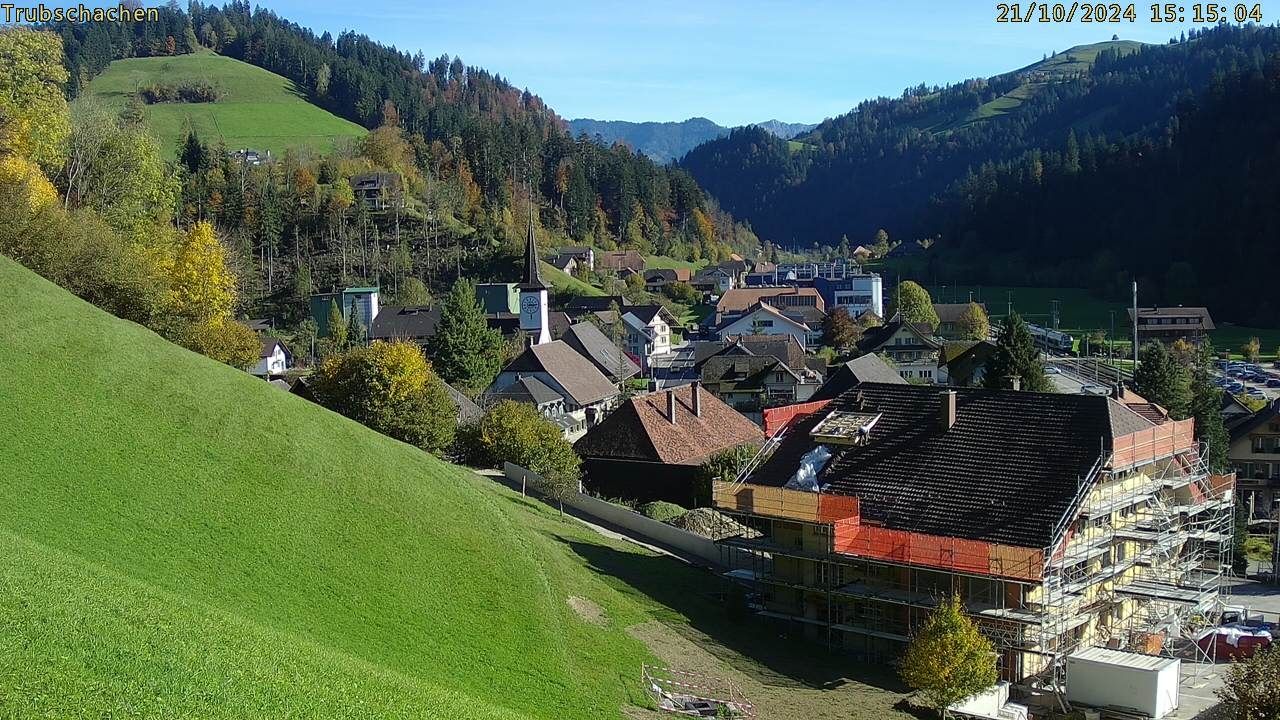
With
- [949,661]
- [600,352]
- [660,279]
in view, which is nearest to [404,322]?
[600,352]

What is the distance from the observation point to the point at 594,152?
470 ft

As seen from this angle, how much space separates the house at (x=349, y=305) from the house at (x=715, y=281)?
46.8m

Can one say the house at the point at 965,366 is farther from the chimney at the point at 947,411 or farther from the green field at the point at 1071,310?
the green field at the point at 1071,310

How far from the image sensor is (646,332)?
91750 mm

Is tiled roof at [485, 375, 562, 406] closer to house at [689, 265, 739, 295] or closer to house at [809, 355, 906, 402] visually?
house at [809, 355, 906, 402]

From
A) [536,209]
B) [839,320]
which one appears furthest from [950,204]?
[839,320]

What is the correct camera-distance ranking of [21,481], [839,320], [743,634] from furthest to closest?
[839,320], [743,634], [21,481]

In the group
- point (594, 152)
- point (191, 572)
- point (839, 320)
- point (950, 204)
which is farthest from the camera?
point (950, 204)

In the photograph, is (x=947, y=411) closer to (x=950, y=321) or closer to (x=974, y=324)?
(x=974, y=324)

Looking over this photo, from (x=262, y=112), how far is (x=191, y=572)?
5327 inches

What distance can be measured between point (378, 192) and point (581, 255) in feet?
72.6

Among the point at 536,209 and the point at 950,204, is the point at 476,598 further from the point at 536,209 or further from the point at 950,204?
the point at 950,204

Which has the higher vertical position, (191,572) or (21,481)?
(21,481)

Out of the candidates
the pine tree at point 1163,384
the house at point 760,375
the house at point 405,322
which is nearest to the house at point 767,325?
the house at point 760,375
